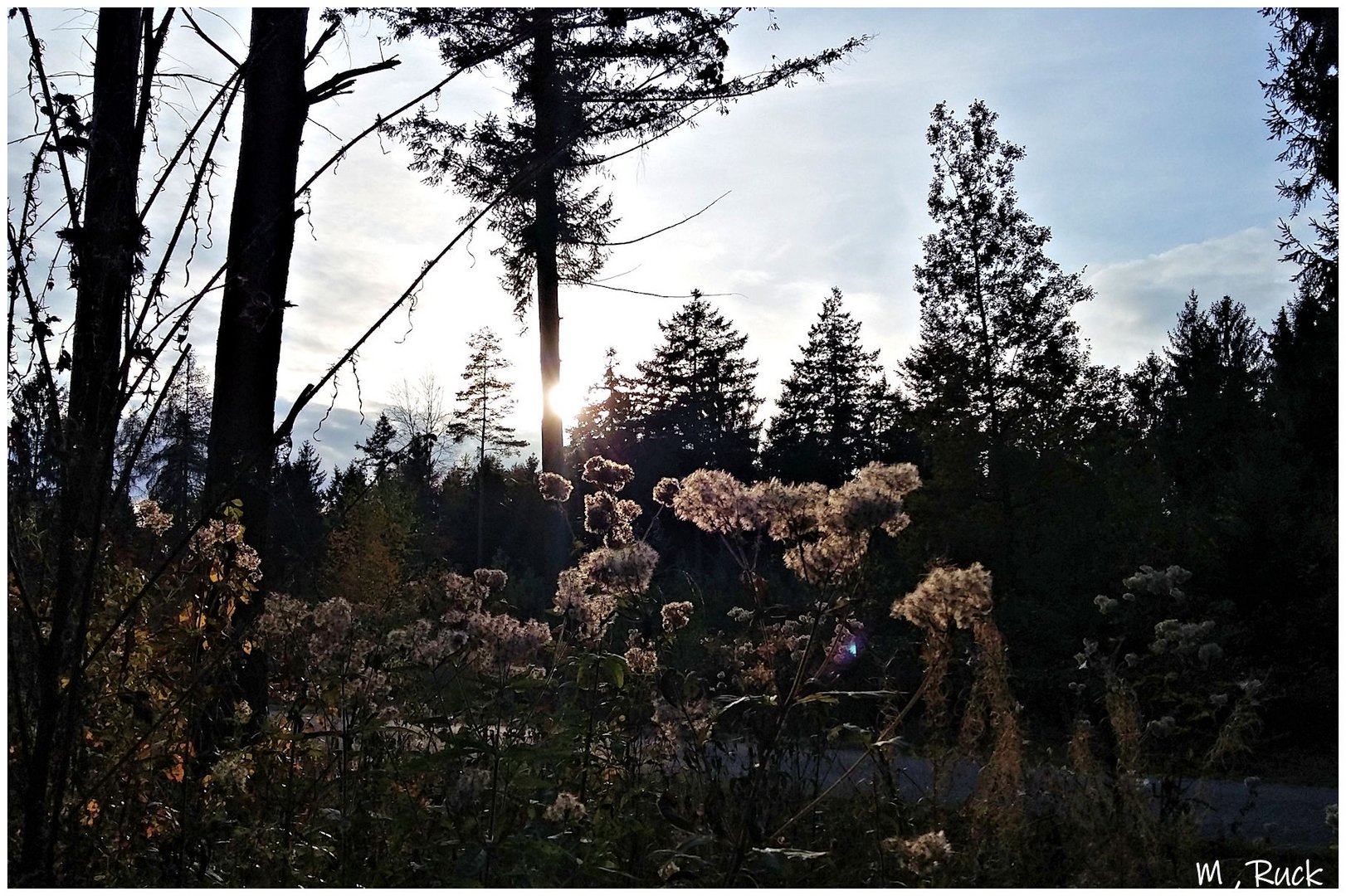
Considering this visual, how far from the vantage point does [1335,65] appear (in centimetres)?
1098

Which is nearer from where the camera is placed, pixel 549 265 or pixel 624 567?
pixel 624 567

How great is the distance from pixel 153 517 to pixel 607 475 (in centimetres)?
172

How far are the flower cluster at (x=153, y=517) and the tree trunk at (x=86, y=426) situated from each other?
1.81 meters

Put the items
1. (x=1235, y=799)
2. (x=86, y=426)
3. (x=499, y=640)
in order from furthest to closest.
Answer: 1. (x=1235, y=799)
2. (x=499, y=640)
3. (x=86, y=426)

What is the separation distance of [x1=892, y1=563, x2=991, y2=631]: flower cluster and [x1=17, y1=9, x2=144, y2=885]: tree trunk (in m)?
1.73

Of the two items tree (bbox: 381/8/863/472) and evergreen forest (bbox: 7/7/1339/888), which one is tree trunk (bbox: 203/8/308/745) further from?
tree (bbox: 381/8/863/472)

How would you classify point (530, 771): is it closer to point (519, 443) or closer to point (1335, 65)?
point (1335, 65)

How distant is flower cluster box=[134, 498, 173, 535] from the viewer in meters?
3.81

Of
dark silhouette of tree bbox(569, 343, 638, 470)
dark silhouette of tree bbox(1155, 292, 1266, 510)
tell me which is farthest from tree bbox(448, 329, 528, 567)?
dark silhouette of tree bbox(1155, 292, 1266, 510)

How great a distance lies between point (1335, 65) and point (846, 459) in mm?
20533

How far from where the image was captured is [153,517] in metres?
3.83

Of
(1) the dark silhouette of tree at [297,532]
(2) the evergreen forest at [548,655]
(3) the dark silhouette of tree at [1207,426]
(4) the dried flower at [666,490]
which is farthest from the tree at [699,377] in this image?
(4) the dried flower at [666,490]

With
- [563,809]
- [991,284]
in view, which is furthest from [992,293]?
[563,809]

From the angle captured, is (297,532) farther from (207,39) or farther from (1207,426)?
(1207,426)
